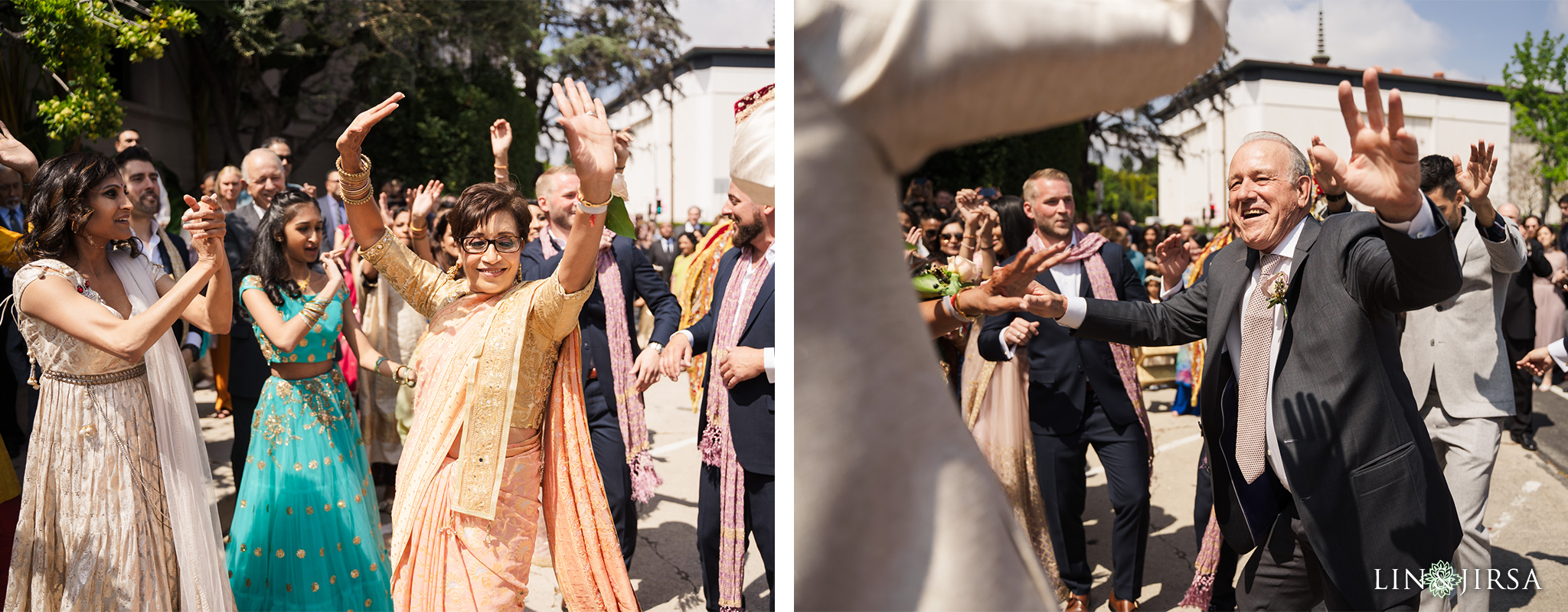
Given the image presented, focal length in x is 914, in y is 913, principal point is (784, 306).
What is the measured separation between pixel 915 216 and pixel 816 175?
5011 mm

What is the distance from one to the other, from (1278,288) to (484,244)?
7.13 feet

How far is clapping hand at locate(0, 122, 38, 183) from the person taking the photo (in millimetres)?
3164

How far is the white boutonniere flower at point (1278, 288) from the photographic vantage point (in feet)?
7.77

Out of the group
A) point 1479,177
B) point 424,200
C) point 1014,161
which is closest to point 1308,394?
point 1479,177

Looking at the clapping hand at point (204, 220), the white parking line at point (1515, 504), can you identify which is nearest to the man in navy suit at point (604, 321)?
the clapping hand at point (204, 220)

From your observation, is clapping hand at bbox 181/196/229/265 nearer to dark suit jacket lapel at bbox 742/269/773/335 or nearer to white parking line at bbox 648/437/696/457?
dark suit jacket lapel at bbox 742/269/773/335

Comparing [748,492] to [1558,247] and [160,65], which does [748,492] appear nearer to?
[1558,247]

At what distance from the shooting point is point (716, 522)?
11.3 ft

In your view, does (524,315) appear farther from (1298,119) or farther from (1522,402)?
(1298,119)

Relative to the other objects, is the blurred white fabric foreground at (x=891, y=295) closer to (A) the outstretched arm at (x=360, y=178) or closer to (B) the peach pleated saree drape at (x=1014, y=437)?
(A) the outstretched arm at (x=360, y=178)

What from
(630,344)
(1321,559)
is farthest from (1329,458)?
(630,344)

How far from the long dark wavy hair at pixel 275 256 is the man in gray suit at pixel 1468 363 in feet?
13.8

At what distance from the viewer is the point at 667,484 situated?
565cm

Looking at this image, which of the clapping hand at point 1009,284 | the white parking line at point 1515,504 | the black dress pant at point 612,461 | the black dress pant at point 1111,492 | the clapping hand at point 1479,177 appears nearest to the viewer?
the clapping hand at point 1009,284
